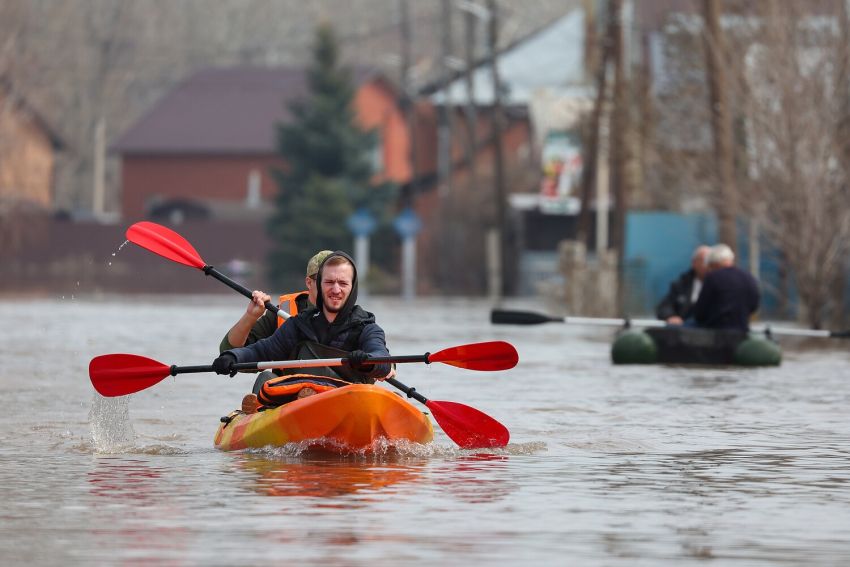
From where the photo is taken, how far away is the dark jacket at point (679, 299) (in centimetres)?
2573

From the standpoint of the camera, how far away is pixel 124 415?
16641 mm

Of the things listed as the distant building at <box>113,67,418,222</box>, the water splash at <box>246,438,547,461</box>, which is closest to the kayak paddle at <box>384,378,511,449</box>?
the water splash at <box>246,438,547,461</box>

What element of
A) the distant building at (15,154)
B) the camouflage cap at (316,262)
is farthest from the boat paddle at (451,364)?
the distant building at (15,154)

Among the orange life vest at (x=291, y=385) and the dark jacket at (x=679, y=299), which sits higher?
the dark jacket at (x=679, y=299)

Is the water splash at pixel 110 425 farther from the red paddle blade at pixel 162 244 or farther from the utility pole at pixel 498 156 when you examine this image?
the utility pole at pixel 498 156

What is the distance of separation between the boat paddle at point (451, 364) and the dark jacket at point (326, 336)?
40cm

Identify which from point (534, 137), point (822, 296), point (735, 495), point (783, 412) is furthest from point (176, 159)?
point (735, 495)

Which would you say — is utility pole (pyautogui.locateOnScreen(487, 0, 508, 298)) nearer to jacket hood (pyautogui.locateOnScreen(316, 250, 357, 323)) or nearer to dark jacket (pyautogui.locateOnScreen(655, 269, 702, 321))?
dark jacket (pyautogui.locateOnScreen(655, 269, 702, 321))

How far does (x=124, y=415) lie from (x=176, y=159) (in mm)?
75574

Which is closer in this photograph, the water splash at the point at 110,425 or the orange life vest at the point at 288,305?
the orange life vest at the point at 288,305

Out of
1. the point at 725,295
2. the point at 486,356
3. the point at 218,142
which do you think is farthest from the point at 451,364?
the point at 218,142

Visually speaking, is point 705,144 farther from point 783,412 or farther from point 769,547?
point 769,547

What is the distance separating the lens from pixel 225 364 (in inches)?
552

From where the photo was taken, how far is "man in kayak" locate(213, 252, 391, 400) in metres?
14.0
